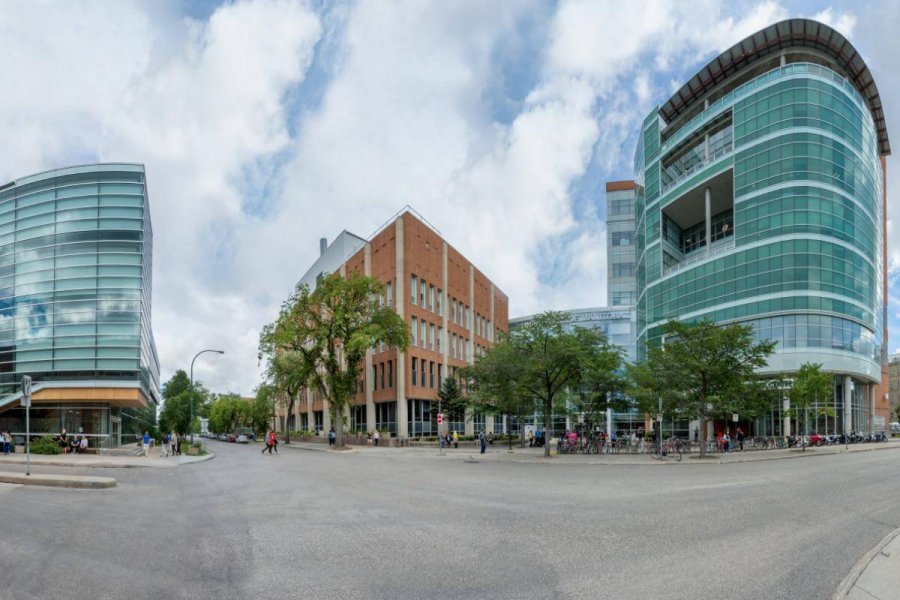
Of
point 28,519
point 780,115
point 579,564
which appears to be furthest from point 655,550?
point 780,115

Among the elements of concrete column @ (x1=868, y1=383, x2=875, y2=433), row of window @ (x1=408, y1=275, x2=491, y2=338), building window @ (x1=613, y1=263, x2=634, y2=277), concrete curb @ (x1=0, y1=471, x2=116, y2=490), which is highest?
building window @ (x1=613, y1=263, x2=634, y2=277)

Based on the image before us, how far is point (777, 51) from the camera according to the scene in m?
61.6

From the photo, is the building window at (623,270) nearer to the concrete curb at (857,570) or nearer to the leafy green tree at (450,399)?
the leafy green tree at (450,399)

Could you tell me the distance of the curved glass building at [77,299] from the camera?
45.3 metres

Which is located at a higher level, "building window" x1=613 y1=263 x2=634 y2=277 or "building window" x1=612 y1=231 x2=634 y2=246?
"building window" x1=612 y1=231 x2=634 y2=246

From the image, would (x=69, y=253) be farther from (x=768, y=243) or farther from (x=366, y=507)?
(x=768, y=243)

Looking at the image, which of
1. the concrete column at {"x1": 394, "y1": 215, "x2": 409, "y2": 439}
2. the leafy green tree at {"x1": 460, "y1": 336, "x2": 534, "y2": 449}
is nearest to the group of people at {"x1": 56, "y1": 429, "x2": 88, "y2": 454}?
the concrete column at {"x1": 394, "y1": 215, "x2": 409, "y2": 439}

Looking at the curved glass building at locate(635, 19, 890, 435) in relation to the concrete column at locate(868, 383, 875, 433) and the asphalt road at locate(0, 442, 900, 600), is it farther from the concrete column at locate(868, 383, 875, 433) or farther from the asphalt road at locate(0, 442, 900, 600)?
the asphalt road at locate(0, 442, 900, 600)

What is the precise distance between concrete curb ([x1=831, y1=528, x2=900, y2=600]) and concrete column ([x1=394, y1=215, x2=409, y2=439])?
143 feet

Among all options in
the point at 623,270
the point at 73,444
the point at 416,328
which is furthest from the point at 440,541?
the point at 623,270

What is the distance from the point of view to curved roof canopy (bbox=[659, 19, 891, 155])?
59531 millimetres

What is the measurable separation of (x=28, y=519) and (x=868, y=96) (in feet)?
280

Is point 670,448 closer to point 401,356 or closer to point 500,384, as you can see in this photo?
point 500,384

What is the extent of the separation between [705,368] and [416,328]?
26.9 metres
